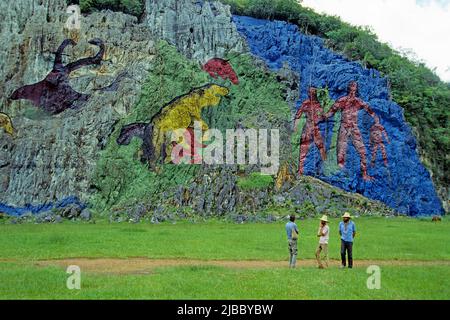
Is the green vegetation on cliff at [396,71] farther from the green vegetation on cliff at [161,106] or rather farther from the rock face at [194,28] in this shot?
the green vegetation on cliff at [161,106]

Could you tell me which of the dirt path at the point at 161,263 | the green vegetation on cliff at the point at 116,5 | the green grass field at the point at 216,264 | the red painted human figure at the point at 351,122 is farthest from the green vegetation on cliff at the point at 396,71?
the dirt path at the point at 161,263

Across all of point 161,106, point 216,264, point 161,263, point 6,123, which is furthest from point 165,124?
point 216,264

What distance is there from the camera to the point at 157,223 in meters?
41.6

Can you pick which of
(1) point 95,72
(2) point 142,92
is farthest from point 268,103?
(1) point 95,72

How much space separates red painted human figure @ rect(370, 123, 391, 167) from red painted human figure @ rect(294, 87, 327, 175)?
16.3 ft

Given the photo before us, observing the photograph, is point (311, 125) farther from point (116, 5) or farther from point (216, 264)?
point (216, 264)

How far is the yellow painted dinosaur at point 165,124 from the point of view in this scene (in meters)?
49.7

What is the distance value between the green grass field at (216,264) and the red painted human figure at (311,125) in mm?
14256

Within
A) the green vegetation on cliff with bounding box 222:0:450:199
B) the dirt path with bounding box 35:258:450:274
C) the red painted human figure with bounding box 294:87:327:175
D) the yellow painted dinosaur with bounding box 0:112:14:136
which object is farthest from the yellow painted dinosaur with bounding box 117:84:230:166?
the dirt path with bounding box 35:258:450:274

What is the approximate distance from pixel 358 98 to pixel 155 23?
942 inches

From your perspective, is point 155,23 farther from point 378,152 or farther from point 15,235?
point 15,235

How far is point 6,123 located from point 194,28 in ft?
73.3

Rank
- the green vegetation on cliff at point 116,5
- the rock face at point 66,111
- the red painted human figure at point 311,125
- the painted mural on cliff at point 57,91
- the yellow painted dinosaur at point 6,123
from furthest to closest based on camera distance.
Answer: the green vegetation on cliff at point 116,5 → the painted mural on cliff at point 57,91 → the red painted human figure at point 311,125 → the yellow painted dinosaur at point 6,123 → the rock face at point 66,111

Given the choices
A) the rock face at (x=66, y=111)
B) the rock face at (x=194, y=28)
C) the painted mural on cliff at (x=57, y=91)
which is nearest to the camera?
the rock face at (x=66, y=111)
